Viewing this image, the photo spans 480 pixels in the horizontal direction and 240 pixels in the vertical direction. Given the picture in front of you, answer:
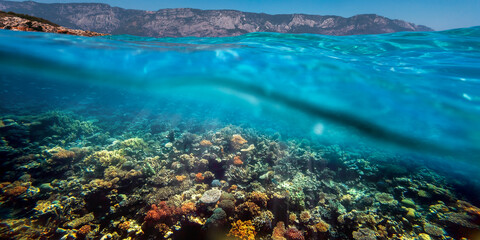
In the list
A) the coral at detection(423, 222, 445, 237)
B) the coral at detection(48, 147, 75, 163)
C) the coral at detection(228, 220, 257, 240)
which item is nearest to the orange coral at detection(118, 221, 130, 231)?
the coral at detection(228, 220, 257, 240)

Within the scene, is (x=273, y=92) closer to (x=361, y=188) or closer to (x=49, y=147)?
(x=361, y=188)

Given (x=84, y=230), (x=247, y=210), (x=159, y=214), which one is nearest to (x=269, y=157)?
(x=247, y=210)

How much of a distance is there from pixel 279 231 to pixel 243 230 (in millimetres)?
1252

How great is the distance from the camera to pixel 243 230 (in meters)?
5.42

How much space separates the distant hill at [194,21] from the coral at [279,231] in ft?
207

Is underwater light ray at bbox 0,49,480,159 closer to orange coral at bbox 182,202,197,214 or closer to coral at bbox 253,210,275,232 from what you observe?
coral at bbox 253,210,275,232

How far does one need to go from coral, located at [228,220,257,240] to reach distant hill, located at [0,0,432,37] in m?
63.1

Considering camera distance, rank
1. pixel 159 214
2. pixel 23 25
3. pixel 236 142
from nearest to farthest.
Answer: pixel 159 214 < pixel 23 25 < pixel 236 142

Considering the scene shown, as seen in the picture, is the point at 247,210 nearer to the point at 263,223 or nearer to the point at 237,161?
the point at 263,223

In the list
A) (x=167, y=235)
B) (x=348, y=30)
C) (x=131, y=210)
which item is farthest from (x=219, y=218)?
(x=348, y=30)

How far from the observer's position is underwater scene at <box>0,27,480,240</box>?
5914 millimetres

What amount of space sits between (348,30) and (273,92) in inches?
2731

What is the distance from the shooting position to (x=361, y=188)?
8.36 metres

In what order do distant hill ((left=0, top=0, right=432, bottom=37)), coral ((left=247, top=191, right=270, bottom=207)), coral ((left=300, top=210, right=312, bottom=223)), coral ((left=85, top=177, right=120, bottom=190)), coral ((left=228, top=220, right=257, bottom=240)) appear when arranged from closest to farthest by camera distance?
coral ((left=228, top=220, right=257, bottom=240)) < coral ((left=300, top=210, right=312, bottom=223)) < coral ((left=247, top=191, right=270, bottom=207)) < coral ((left=85, top=177, right=120, bottom=190)) < distant hill ((left=0, top=0, right=432, bottom=37))
